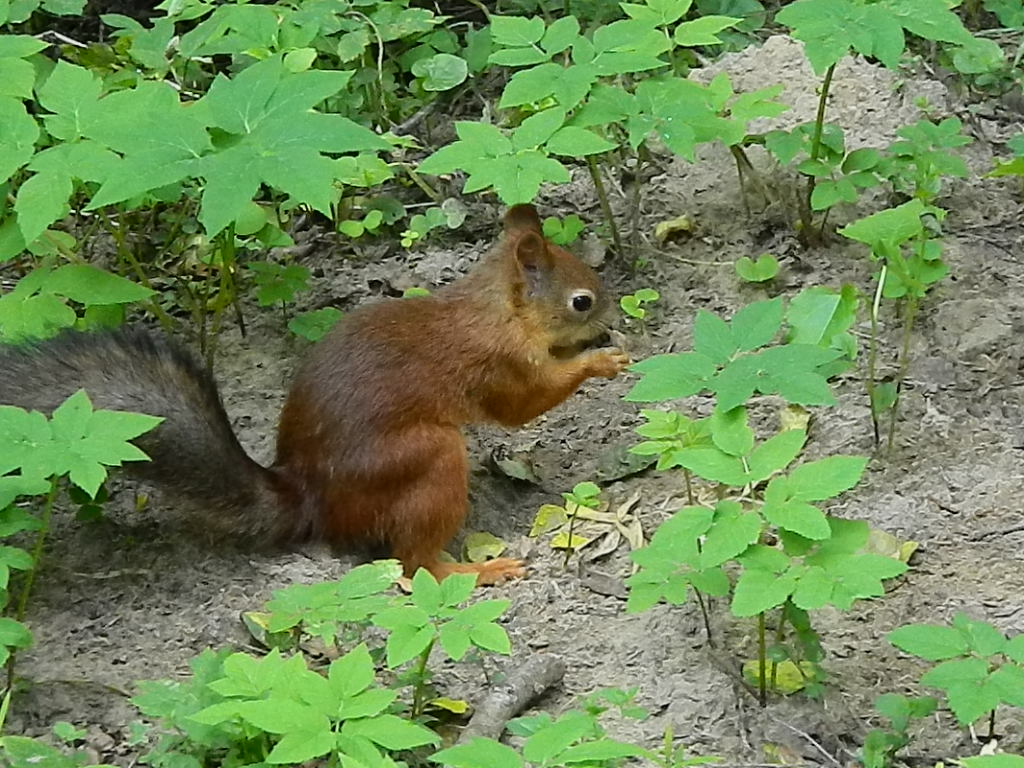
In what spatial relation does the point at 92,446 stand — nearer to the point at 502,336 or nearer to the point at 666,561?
the point at 666,561

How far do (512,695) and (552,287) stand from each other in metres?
1.31

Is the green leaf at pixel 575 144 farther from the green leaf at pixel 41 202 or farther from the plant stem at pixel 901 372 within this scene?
the green leaf at pixel 41 202

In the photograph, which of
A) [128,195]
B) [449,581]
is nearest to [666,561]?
[449,581]

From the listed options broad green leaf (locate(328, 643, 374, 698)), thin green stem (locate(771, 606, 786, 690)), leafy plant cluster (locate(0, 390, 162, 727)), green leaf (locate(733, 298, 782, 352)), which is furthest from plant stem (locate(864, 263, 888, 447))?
leafy plant cluster (locate(0, 390, 162, 727))

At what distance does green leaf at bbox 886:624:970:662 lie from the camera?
2.19 m

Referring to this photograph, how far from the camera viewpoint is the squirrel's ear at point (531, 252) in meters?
3.50

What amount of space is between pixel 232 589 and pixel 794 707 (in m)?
1.15

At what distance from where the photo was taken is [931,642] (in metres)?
2.21

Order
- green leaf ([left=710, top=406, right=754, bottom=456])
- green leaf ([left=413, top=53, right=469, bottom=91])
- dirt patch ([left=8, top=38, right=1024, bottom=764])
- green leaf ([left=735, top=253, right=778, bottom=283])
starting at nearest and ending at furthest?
green leaf ([left=710, top=406, right=754, bottom=456]) → dirt patch ([left=8, top=38, right=1024, bottom=764]) → green leaf ([left=735, top=253, right=778, bottom=283]) → green leaf ([left=413, top=53, right=469, bottom=91])

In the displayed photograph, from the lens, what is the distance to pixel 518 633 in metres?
2.82

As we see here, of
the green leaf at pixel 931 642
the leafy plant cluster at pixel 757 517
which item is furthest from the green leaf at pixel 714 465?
the green leaf at pixel 931 642

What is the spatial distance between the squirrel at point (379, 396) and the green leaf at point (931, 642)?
40.7 inches

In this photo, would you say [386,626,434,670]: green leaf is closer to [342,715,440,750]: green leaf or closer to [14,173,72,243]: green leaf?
[342,715,440,750]: green leaf

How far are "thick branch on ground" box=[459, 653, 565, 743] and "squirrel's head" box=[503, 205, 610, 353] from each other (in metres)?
1.14
